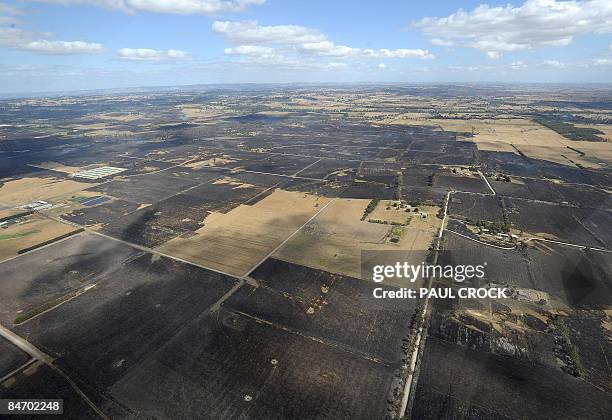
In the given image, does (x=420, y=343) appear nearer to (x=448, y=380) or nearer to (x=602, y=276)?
(x=448, y=380)

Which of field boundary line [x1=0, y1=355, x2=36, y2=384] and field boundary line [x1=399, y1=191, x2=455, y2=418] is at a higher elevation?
field boundary line [x1=399, y1=191, x2=455, y2=418]

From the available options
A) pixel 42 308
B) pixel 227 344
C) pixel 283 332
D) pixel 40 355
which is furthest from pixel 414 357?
pixel 42 308

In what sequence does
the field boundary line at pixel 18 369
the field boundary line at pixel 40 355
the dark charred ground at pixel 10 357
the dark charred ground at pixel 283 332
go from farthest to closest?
the dark charred ground at pixel 10 357
the field boundary line at pixel 18 369
the dark charred ground at pixel 283 332
the field boundary line at pixel 40 355

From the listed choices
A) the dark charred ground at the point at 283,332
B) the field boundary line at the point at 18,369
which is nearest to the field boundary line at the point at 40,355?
the field boundary line at the point at 18,369

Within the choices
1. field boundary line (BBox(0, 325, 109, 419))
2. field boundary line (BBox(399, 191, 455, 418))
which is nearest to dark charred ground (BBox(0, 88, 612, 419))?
field boundary line (BBox(0, 325, 109, 419))

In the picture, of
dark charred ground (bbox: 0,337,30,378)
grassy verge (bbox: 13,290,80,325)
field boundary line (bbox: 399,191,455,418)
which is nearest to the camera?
field boundary line (bbox: 399,191,455,418)

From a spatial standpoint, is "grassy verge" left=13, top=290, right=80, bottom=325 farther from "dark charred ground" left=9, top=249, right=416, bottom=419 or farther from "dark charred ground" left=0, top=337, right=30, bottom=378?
"dark charred ground" left=0, top=337, right=30, bottom=378

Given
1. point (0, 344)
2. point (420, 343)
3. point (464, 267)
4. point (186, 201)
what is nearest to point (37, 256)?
point (0, 344)

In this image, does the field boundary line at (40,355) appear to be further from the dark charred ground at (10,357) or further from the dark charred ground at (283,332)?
the dark charred ground at (283,332)

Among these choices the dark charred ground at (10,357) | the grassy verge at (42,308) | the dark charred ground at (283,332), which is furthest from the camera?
the grassy verge at (42,308)

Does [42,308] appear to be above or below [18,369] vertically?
above

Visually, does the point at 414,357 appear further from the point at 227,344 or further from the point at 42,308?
the point at 42,308
